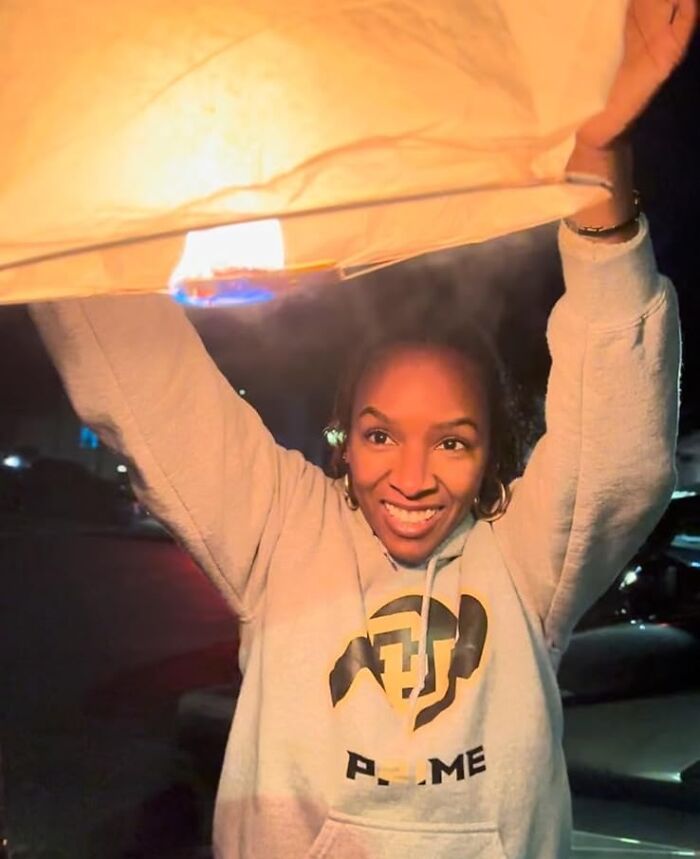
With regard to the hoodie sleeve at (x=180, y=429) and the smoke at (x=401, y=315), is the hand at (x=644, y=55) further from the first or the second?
the hoodie sleeve at (x=180, y=429)

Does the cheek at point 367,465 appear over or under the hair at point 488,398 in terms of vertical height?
under

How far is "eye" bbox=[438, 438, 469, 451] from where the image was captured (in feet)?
3.83

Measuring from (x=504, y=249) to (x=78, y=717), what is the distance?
4612mm

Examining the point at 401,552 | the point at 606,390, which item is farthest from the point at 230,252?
the point at 401,552

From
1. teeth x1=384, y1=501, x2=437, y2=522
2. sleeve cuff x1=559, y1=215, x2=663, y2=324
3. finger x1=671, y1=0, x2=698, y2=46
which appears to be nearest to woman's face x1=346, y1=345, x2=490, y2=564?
teeth x1=384, y1=501, x2=437, y2=522

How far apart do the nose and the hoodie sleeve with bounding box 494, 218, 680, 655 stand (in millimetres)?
110

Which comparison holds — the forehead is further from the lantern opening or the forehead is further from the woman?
the lantern opening

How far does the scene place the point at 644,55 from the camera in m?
0.75

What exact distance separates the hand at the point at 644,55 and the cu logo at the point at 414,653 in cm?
57

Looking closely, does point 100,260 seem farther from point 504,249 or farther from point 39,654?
point 39,654

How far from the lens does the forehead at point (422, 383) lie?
1167 millimetres

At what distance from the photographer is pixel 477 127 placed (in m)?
0.66

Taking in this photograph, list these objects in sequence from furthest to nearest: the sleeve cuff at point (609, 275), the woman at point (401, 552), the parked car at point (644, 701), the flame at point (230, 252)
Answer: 1. the parked car at point (644, 701)
2. the woman at point (401, 552)
3. the sleeve cuff at point (609, 275)
4. the flame at point (230, 252)

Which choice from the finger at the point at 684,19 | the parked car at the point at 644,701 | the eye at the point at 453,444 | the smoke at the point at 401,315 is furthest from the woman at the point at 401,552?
the parked car at the point at 644,701
